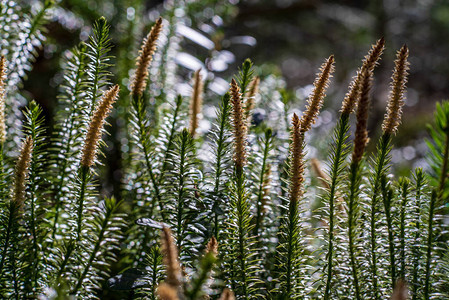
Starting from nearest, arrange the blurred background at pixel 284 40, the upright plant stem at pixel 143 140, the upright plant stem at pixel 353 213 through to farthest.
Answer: the upright plant stem at pixel 353 213 → the upright plant stem at pixel 143 140 → the blurred background at pixel 284 40

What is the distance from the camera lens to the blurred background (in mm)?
1102

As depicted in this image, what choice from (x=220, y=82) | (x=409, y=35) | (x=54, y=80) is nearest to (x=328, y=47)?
(x=409, y=35)

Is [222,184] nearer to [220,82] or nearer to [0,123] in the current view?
[0,123]

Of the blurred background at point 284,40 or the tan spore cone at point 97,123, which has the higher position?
the blurred background at point 284,40

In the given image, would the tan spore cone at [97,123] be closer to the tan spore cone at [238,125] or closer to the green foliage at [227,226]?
the green foliage at [227,226]

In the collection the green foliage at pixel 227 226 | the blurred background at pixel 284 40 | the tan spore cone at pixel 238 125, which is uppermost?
the blurred background at pixel 284 40

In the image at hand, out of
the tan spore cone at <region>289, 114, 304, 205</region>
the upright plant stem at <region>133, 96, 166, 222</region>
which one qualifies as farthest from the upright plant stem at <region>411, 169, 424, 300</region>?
the upright plant stem at <region>133, 96, 166, 222</region>

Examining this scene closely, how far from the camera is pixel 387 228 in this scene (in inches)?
19.0

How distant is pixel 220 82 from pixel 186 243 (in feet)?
2.39

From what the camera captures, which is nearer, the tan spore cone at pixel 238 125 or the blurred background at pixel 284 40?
the tan spore cone at pixel 238 125

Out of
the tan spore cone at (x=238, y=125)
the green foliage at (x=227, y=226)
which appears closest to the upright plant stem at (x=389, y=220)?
the green foliage at (x=227, y=226)

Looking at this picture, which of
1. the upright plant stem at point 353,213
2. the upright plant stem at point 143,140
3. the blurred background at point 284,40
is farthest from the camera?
the blurred background at point 284,40

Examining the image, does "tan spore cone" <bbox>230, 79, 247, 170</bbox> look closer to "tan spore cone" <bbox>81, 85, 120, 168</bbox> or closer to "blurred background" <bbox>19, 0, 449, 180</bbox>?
"tan spore cone" <bbox>81, 85, 120, 168</bbox>

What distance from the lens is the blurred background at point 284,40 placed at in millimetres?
1102
